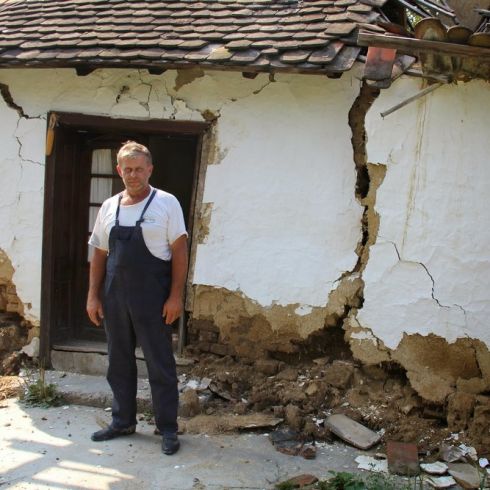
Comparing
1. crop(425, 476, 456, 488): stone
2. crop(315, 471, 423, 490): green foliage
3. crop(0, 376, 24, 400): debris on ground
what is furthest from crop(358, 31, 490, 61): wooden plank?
crop(0, 376, 24, 400): debris on ground

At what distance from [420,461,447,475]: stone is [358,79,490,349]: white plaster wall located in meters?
0.99

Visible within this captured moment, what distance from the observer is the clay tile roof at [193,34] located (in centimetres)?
492

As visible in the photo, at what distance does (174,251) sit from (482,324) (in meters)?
2.43


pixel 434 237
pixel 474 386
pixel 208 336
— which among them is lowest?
pixel 474 386

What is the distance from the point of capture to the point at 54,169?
590 cm

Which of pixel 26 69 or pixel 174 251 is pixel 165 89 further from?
pixel 174 251

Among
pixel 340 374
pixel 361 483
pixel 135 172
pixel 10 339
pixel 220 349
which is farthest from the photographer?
pixel 10 339

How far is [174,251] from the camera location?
420 cm

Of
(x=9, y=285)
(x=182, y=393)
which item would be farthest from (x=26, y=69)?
(x=182, y=393)

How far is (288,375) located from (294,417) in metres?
0.55

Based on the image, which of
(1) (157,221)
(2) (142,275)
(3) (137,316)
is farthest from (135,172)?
(3) (137,316)

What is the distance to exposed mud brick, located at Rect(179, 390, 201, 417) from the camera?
509 cm

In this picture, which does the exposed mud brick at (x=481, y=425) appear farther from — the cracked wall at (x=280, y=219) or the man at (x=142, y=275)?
the man at (x=142, y=275)

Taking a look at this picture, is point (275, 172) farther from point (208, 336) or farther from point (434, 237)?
point (208, 336)
